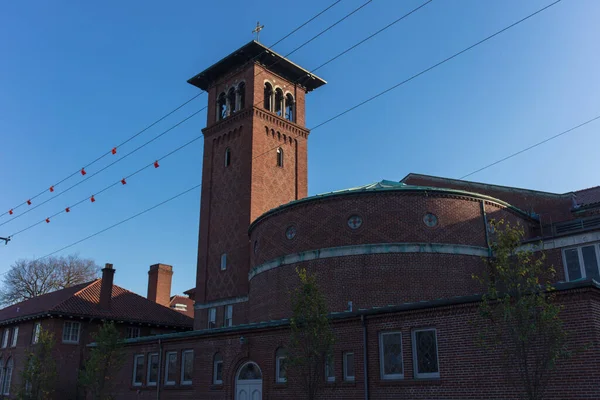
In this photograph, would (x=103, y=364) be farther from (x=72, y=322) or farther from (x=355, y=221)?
(x=355, y=221)

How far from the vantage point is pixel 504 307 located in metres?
12.1

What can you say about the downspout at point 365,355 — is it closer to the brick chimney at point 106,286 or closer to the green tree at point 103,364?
the green tree at point 103,364

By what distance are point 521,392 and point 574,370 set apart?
133 centimetres

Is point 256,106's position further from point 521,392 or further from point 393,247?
point 521,392

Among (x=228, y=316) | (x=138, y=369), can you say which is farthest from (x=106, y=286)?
(x=138, y=369)

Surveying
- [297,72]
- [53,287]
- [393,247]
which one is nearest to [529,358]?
[393,247]

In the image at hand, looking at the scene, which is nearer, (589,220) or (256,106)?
(589,220)

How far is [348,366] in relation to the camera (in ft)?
58.0

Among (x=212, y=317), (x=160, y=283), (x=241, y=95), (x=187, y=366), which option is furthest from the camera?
(x=160, y=283)

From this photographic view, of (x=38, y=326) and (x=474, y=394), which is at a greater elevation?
(x=38, y=326)

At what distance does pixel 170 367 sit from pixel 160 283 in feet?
90.0

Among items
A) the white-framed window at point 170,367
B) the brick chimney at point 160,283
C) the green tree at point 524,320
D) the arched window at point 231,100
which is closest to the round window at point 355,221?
the white-framed window at point 170,367

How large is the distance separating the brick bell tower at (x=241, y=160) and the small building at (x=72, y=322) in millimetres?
4170

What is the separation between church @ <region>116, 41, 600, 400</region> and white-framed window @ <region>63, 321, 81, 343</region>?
7339mm
